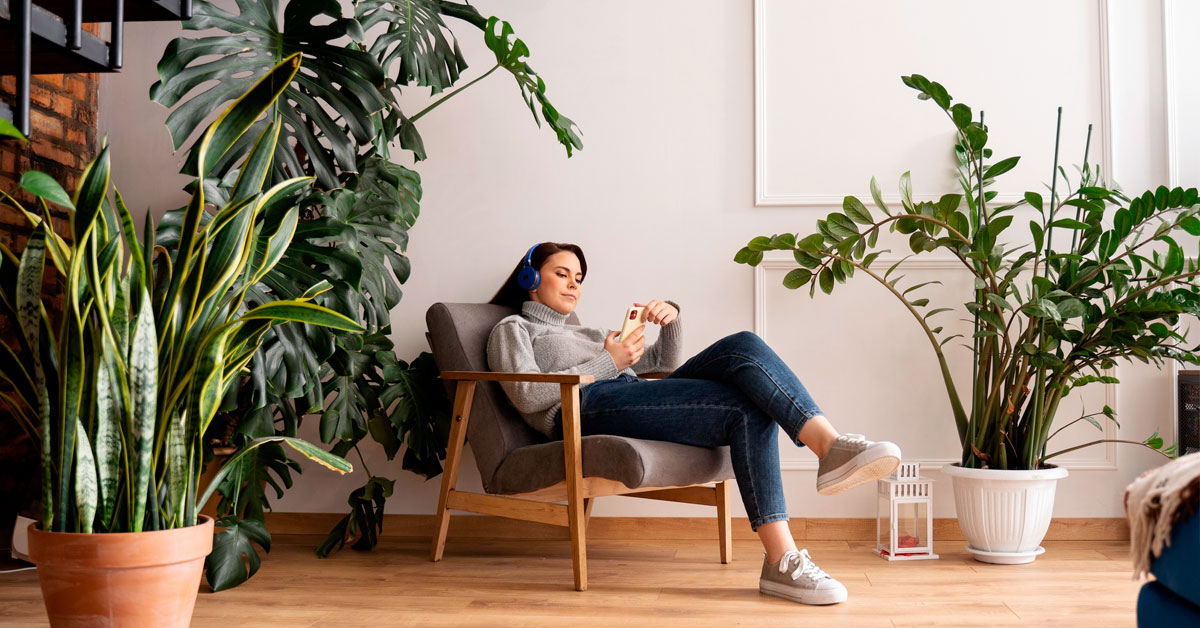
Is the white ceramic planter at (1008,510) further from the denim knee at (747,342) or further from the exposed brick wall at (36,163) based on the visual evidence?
the exposed brick wall at (36,163)

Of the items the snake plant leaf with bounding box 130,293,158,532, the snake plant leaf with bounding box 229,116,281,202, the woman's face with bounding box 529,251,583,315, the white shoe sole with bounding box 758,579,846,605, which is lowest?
the white shoe sole with bounding box 758,579,846,605

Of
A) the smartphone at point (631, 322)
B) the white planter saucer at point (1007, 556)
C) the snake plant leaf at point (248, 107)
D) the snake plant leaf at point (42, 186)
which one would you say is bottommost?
the white planter saucer at point (1007, 556)

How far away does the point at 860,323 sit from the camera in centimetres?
310

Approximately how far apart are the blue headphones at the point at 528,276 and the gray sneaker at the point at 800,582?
3.47ft

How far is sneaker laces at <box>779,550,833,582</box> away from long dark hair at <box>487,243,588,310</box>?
105 centimetres

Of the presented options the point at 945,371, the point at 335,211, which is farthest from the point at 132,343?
the point at 945,371

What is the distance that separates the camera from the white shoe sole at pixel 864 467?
2037mm

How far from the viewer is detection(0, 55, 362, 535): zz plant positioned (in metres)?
1.54

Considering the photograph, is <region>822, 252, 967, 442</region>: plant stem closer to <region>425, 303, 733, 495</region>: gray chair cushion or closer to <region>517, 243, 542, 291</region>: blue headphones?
<region>425, 303, 733, 495</region>: gray chair cushion

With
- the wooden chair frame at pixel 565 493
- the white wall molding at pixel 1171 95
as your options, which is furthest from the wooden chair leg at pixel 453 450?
the white wall molding at pixel 1171 95

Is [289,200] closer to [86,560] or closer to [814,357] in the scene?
[86,560]

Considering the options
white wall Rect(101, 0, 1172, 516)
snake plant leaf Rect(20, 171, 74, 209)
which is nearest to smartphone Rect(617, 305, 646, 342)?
white wall Rect(101, 0, 1172, 516)

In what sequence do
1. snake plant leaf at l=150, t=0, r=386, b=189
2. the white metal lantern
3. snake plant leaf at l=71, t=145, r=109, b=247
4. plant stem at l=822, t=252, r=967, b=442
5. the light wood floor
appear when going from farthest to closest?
plant stem at l=822, t=252, r=967, b=442 → the white metal lantern → snake plant leaf at l=150, t=0, r=386, b=189 → the light wood floor → snake plant leaf at l=71, t=145, r=109, b=247

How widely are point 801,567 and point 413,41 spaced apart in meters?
1.84
